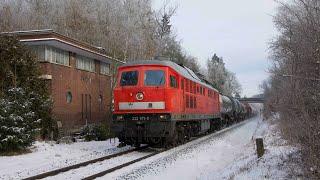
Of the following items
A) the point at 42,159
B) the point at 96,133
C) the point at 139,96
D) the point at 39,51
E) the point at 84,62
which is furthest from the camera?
the point at 84,62

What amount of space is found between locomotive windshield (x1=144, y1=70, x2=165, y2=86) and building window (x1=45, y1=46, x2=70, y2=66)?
7908 millimetres

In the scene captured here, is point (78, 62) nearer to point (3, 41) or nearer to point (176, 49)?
point (3, 41)

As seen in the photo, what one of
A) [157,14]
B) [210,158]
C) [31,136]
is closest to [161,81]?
[210,158]

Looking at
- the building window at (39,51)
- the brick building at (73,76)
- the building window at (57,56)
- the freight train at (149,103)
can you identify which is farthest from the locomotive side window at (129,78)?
the building window at (39,51)

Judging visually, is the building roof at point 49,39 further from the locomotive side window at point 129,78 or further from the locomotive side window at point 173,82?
the locomotive side window at point 173,82

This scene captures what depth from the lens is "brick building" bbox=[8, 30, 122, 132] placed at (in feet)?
81.3

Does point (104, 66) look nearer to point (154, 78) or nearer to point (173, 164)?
point (154, 78)

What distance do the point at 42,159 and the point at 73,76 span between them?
12530mm

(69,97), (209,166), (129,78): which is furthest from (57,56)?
(209,166)

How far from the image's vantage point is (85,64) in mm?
30250

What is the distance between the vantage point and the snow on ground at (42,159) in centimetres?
1310

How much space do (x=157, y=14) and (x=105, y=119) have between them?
1543 centimetres

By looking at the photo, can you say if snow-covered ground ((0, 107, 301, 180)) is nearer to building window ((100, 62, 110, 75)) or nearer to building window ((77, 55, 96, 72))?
building window ((77, 55, 96, 72))

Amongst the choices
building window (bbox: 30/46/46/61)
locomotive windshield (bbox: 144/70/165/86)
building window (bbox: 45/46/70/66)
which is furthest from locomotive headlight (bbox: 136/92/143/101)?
building window (bbox: 30/46/46/61)
